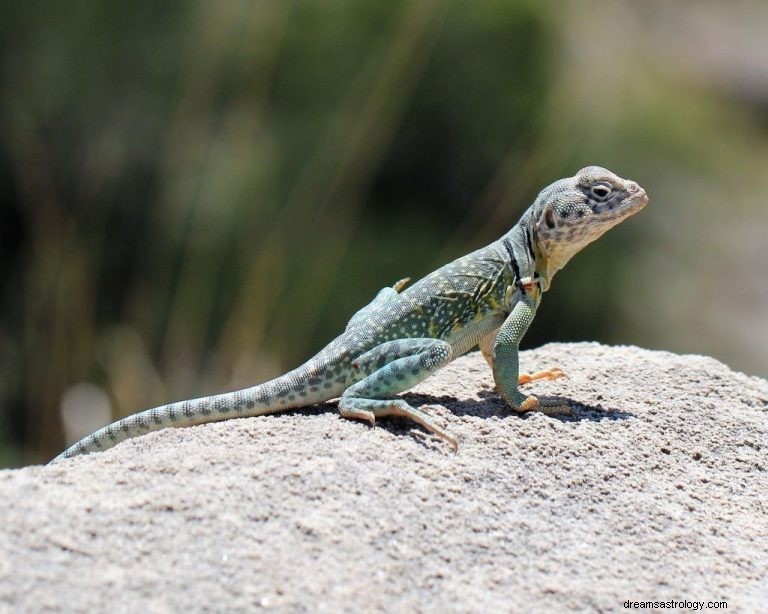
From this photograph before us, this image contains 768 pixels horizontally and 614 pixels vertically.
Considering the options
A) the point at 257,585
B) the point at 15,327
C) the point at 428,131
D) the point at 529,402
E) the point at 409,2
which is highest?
the point at 409,2

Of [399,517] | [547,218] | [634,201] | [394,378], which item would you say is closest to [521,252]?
[547,218]

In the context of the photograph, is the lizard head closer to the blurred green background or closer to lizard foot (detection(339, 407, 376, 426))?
lizard foot (detection(339, 407, 376, 426))

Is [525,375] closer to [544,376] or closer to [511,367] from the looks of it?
[544,376]

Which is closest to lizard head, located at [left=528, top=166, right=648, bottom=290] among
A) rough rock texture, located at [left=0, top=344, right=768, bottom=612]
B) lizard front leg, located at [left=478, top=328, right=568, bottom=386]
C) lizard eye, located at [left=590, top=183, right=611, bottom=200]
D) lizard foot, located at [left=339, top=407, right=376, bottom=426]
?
lizard eye, located at [left=590, top=183, right=611, bottom=200]

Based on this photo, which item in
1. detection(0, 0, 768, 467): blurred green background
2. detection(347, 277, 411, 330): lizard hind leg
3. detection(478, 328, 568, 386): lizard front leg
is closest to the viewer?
detection(347, 277, 411, 330): lizard hind leg

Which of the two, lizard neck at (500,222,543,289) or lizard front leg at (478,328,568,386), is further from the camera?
lizard front leg at (478,328,568,386)

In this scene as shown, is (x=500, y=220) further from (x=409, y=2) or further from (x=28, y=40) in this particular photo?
(x=28, y=40)

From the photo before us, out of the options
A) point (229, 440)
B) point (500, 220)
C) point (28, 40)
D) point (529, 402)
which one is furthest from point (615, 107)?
point (229, 440)
